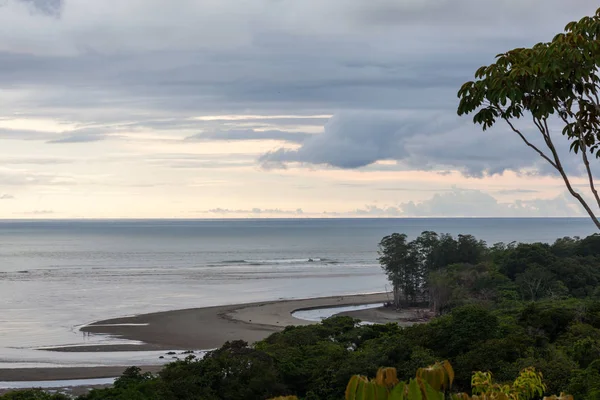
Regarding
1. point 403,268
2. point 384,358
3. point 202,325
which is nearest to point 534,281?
point 403,268

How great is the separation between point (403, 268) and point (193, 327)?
26.7 meters

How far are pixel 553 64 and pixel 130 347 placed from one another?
138ft

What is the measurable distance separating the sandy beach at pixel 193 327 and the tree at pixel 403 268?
4.20 meters

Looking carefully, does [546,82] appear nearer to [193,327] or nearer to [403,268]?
[193,327]

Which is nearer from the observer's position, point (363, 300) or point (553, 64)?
point (553, 64)

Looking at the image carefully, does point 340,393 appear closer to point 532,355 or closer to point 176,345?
point 532,355

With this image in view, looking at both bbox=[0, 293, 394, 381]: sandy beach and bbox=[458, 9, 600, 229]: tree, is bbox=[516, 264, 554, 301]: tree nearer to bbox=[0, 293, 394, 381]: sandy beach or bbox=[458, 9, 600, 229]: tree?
bbox=[0, 293, 394, 381]: sandy beach

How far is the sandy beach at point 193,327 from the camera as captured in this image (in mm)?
38781

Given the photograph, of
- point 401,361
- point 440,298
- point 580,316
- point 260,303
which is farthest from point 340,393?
point 260,303

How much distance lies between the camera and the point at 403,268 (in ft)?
245

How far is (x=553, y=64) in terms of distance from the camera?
8.82 meters

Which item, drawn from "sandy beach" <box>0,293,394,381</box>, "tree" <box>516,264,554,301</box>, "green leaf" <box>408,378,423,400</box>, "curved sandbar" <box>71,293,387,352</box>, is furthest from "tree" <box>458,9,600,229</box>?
"tree" <box>516,264,554,301</box>

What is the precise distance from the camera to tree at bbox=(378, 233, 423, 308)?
73.4 meters

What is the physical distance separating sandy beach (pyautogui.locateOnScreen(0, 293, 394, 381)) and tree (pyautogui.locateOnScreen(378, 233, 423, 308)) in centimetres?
420
